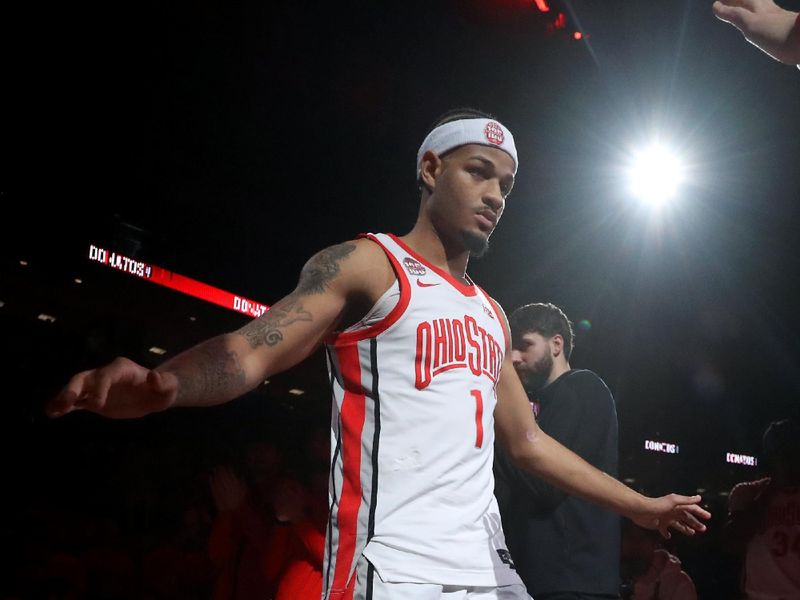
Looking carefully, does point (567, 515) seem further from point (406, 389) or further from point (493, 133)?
point (493, 133)

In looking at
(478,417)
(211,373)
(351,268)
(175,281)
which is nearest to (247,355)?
(211,373)

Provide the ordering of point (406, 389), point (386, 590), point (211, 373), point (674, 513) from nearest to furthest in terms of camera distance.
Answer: point (211, 373) < point (386, 590) < point (406, 389) < point (674, 513)

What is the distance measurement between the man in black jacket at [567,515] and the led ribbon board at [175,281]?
6562 millimetres

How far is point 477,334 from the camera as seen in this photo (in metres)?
2.26

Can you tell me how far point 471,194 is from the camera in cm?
244

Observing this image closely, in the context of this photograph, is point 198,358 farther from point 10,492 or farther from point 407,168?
point 407,168

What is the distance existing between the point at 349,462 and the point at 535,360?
6.34ft

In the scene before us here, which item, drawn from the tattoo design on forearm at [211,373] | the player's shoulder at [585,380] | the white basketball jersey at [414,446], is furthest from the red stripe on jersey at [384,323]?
the player's shoulder at [585,380]

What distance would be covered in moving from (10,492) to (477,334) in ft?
26.3

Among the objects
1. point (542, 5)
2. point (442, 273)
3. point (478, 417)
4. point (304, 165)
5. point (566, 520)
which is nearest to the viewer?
point (478, 417)

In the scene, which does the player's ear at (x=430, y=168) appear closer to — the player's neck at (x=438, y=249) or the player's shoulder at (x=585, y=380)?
the player's neck at (x=438, y=249)

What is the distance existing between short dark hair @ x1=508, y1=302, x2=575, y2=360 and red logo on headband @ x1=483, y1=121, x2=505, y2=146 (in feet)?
4.55

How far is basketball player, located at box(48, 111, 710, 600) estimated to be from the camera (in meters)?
1.87

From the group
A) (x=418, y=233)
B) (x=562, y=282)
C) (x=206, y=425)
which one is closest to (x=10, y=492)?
(x=206, y=425)
